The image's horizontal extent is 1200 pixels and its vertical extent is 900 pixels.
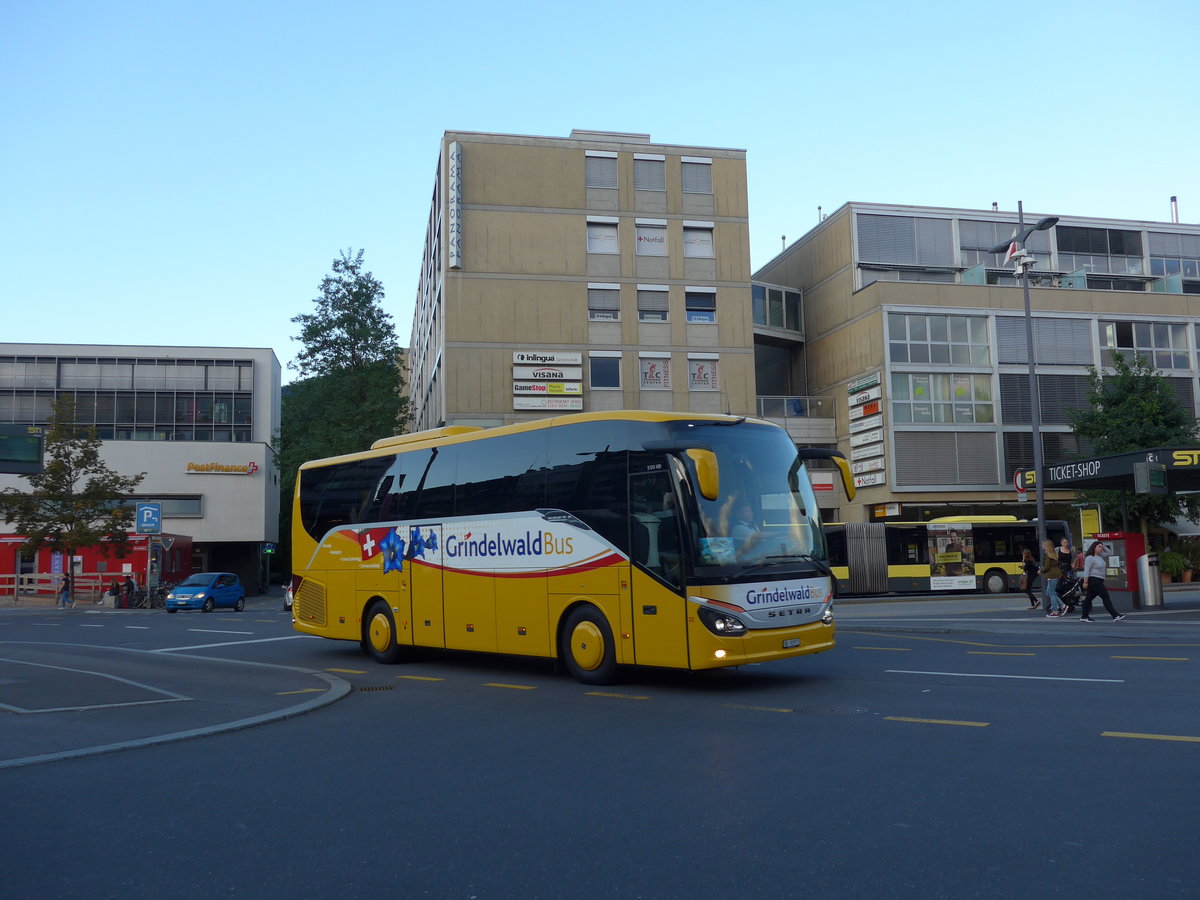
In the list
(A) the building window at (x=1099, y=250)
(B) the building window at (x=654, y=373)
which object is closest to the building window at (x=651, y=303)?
(B) the building window at (x=654, y=373)

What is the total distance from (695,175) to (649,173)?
2.12m

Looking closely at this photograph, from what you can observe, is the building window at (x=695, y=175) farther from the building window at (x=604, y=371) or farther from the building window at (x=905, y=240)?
the building window at (x=604, y=371)

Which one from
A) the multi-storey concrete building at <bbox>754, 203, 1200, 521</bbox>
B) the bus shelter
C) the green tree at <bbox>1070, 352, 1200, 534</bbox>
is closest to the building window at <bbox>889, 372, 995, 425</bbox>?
the multi-storey concrete building at <bbox>754, 203, 1200, 521</bbox>

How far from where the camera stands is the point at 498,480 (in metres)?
13.6

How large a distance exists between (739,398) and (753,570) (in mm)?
34621

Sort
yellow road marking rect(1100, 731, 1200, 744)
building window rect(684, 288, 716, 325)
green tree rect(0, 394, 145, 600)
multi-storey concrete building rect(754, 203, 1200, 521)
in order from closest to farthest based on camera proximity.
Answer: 1. yellow road marking rect(1100, 731, 1200, 744)
2. multi-storey concrete building rect(754, 203, 1200, 521)
3. green tree rect(0, 394, 145, 600)
4. building window rect(684, 288, 716, 325)

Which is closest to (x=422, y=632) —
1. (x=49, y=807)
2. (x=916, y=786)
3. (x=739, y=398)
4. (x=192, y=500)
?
(x=49, y=807)

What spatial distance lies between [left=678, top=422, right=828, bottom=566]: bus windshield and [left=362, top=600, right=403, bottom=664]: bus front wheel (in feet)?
20.7

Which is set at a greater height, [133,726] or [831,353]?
[831,353]

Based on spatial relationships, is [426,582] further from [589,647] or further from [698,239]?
[698,239]

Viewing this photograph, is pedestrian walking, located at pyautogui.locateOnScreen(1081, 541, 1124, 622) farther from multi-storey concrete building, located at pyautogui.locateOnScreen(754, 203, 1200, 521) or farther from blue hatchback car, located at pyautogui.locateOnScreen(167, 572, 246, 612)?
blue hatchback car, located at pyautogui.locateOnScreen(167, 572, 246, 612)

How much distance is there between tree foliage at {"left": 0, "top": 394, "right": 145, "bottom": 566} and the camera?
4494 cm

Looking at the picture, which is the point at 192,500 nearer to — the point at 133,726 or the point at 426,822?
the point at 133,726

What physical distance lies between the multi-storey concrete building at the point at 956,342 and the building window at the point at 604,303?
393 inches
